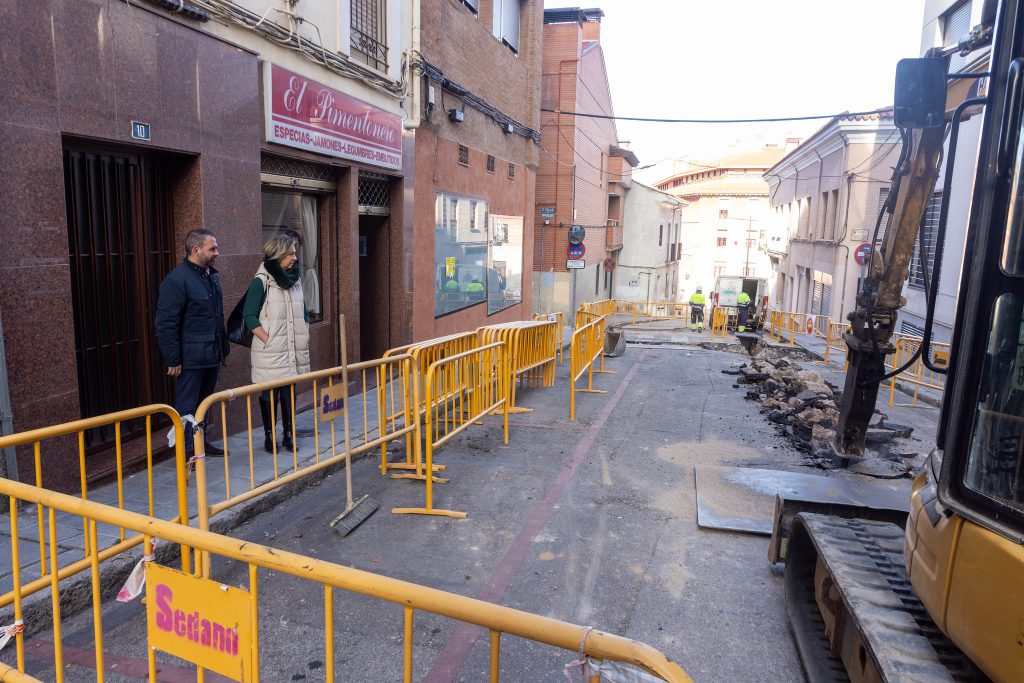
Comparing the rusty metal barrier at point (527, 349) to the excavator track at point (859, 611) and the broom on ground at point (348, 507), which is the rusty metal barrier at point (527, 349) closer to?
the broom on ground at point (348, 507)

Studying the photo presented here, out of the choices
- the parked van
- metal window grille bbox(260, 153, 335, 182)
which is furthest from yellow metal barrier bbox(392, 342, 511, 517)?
the parked van

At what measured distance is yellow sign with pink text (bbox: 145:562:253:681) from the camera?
7.94 ft

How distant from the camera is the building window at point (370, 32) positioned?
392 inches

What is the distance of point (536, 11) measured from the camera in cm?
1792

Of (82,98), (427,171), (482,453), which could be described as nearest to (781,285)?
(427,171)

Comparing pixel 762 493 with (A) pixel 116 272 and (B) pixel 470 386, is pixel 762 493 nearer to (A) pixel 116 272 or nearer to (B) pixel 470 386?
(B) pixel 470 386

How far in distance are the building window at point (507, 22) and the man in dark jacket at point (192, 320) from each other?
37.6 ft

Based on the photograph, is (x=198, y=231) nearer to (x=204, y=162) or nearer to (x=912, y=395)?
(x=204, y=162)

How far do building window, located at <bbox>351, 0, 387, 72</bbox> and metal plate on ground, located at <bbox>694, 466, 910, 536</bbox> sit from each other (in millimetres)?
7171

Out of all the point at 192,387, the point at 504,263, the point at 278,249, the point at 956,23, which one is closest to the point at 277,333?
the point at 278,249

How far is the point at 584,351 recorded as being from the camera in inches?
443

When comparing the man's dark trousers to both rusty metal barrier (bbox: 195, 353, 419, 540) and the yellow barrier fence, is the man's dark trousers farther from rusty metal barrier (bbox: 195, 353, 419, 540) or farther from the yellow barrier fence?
the yellow barrier fence

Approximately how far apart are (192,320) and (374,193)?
5401 mm

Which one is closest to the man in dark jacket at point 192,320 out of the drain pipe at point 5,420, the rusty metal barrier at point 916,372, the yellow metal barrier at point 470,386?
the drain pipe at point 5,420
